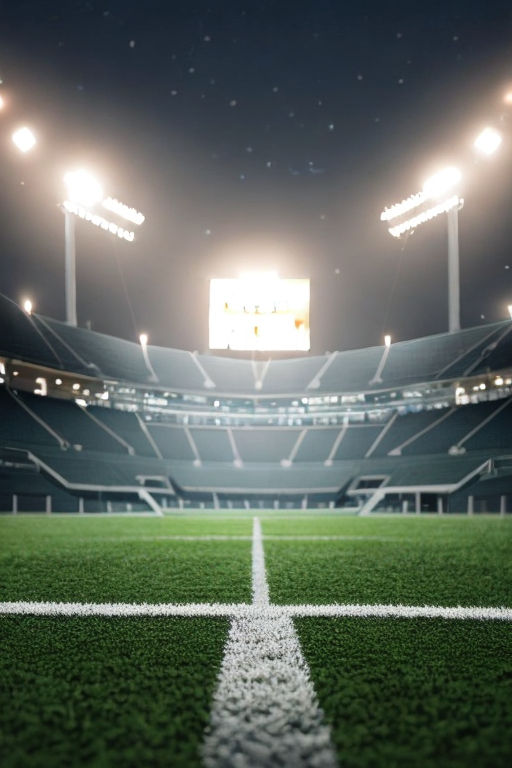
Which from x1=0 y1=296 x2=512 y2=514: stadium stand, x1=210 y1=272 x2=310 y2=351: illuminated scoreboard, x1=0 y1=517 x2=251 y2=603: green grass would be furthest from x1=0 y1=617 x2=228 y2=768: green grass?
x1=210 y1=272 x2=310 y2=351: illuminated scoreboard

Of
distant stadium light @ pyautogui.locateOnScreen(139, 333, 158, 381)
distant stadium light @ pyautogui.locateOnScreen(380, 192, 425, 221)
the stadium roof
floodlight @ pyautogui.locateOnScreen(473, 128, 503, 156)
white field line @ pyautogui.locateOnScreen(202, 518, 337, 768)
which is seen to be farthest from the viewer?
distant stadium light @ pyautogui.locateOnScreen(139, 333, 158, 381)

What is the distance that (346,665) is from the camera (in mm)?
1525

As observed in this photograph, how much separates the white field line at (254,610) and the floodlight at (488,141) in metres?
31.2

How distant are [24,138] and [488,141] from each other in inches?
1007

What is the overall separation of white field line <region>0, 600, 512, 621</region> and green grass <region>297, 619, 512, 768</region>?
150mm

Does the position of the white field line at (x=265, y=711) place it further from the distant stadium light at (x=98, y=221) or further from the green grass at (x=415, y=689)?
the distant stadium light at (x=98, y=221)

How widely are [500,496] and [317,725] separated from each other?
22.6 m

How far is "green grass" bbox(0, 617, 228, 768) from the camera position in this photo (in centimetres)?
96

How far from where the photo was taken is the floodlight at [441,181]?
28984 mm

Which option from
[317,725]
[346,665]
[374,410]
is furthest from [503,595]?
[374,410]

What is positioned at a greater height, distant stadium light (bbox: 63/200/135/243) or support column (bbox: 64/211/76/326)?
distant stadium light (bbox: 63/200/135/243)

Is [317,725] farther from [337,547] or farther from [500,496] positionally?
[500,496]

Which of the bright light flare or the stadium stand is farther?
the bright light flare

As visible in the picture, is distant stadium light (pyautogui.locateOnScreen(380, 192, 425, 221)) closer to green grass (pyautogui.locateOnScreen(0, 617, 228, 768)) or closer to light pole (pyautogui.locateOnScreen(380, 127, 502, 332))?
light pole (pyautogui.locateOnScreen(380, 127, 502, 332))
